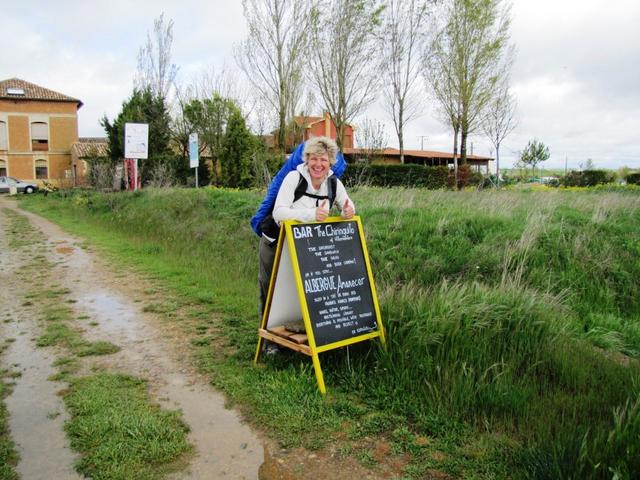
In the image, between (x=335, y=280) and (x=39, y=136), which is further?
(x=39, y=136)

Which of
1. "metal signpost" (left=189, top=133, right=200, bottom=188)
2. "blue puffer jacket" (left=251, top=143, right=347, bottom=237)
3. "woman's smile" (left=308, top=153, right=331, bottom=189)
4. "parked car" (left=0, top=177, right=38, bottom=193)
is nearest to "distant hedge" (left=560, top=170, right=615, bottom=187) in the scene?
"metal signpost" (left=189, top=133, right=200, bottom=188)

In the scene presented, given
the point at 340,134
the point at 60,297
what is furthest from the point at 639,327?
the point at 340,134

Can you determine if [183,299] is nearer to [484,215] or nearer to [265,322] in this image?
[265,322]

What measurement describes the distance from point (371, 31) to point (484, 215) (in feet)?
78.2

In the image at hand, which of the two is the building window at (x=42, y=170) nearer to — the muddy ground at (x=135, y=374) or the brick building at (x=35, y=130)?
the brick building at (x=35, y=130)

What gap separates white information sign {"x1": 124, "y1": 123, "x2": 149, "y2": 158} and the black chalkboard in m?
18.5

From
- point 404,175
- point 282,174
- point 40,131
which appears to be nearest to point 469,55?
point 404,175

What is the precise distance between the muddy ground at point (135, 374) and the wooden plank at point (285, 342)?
63cm

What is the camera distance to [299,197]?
4320 millimetres

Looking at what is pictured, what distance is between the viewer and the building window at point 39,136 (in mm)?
52688

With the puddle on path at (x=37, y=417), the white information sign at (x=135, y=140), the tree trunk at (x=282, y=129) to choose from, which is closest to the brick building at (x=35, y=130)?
the tree trunk at (x=282, y=129)

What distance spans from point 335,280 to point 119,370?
2.10 meters

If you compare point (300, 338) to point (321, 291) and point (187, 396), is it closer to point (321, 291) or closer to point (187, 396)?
point (321, 291)

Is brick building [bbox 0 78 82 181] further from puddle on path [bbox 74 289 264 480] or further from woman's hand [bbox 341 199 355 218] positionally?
woman's hand [bbox 341 199 355 218]
